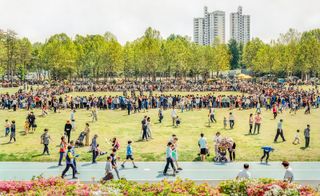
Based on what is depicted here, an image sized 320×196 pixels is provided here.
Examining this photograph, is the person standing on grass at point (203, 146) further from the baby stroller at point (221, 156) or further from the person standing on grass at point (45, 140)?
the person standing on grass at point (45, 140)

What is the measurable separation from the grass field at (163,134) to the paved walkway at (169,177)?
3.43ft

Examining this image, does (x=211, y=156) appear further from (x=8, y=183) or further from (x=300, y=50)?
(x=300, y=50)

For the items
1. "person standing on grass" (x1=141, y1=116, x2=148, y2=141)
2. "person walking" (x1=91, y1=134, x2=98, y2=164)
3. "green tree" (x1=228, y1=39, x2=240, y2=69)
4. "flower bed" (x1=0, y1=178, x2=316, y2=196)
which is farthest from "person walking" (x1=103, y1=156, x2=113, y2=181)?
"green tree" (x1=228, y1=39, x2=240, y2=69)

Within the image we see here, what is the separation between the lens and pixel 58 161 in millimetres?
21734

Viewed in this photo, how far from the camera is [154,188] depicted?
502 inches

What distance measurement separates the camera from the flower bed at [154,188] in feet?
40.1

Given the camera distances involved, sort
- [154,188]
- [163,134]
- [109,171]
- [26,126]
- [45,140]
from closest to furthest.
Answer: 1. [154,188]
2. [109,171]
3. [45,140]
4. [26,126]
5. [163,134]

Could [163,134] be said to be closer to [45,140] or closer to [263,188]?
[45,140]

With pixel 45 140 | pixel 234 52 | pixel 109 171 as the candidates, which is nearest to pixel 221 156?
pixel 109 171

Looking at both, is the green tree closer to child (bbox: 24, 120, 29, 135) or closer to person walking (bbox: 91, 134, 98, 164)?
child (bbox: 24, 120, 29, 135)

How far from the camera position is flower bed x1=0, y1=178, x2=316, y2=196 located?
12227 millimetres

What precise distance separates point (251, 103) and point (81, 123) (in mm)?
18830

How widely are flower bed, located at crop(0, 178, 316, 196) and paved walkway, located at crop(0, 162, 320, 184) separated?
4989 millimetres

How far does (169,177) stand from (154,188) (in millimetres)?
6144
